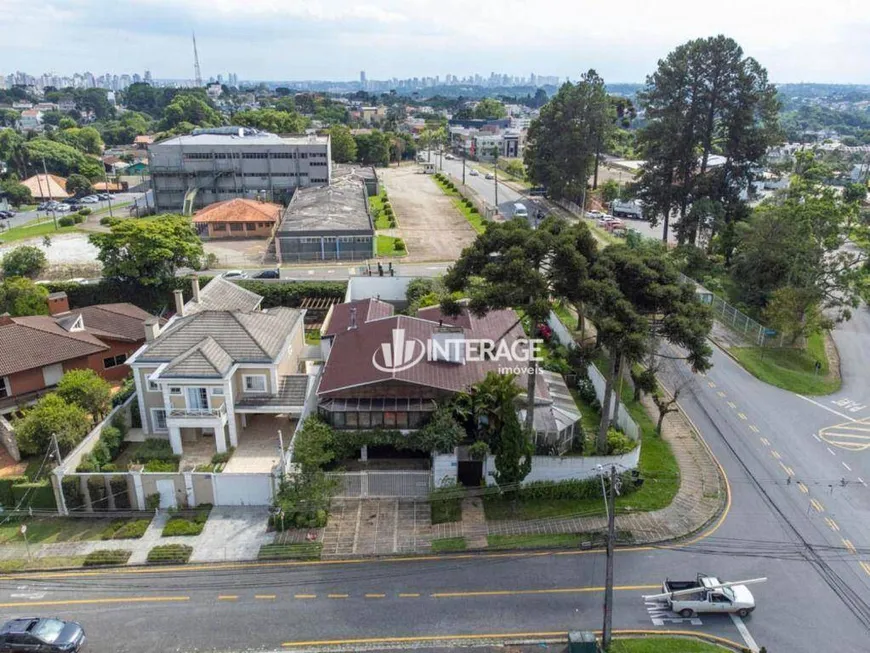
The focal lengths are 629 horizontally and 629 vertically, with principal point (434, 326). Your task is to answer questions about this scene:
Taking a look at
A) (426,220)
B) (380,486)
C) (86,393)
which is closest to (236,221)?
(426,220)

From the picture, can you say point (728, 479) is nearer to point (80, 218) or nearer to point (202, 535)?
point (202, 535)

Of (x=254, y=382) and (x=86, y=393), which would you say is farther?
(x=86, y=393)

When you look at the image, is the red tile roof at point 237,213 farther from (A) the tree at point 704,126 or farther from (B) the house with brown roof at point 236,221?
(A) the tree at point 704,126

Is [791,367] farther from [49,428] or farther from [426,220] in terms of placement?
[426,220]

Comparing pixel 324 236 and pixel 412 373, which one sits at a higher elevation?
pixel 324 236

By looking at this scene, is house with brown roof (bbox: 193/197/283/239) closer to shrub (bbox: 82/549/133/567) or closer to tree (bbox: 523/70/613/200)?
tree (bbox: 523/70/613/200)

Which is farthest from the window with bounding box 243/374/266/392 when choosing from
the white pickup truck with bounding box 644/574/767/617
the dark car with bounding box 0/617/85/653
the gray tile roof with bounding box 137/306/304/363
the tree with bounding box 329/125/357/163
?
the tree with bounding box 329/125/357/163

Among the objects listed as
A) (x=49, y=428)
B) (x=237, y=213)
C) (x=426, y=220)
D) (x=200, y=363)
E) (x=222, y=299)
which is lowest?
(x=49, y=428)
